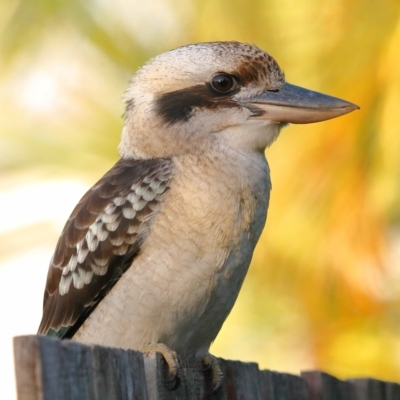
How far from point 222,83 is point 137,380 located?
4.18 ft

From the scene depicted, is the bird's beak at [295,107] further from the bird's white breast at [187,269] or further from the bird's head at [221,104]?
the bird's white breast at [187,269]

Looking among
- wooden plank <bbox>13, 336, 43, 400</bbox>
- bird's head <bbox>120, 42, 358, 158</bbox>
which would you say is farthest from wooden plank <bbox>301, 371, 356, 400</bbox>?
wooden plank <bbox>13, 336, 43, 400</bbox>

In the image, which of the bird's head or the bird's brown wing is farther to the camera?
the bird's head

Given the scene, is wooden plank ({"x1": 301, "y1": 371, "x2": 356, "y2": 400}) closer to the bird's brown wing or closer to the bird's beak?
the bird's brown wing

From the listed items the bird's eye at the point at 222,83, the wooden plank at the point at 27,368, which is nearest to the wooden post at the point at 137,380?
the wooden plank at the point at 27,368

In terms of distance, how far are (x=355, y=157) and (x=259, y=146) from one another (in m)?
0.57

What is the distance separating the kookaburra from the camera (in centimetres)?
247

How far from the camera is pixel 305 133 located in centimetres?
334

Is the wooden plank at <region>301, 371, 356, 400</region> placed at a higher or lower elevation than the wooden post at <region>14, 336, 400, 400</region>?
higher

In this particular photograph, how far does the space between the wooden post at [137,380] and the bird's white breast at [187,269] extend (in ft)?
0.89

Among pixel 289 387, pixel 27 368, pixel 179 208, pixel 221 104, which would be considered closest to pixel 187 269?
pixel 179 208

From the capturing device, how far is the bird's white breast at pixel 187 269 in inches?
96.9

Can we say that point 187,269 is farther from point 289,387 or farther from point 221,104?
point 221,104

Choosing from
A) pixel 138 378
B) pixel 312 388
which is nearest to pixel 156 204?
pixel 312 388
